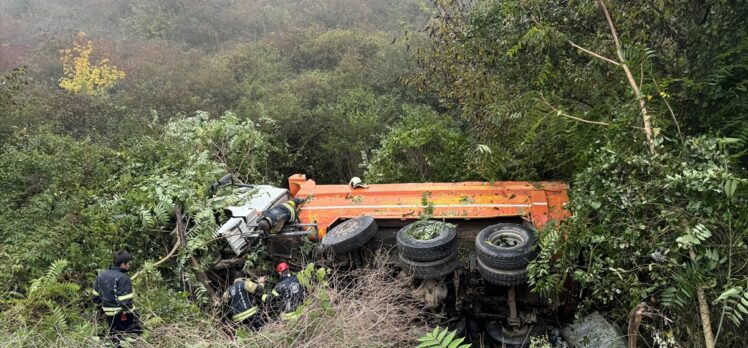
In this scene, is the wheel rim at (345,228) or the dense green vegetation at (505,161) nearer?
the dense green vegetation at (505,161)

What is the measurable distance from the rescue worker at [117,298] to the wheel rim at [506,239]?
342 cm

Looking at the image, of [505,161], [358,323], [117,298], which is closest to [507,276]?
[358,323]

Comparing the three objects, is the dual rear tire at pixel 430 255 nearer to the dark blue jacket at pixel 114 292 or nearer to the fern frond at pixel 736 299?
the fern frond at pixel 736 299

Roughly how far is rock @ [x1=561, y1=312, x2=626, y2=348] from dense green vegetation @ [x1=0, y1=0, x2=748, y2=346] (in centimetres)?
15

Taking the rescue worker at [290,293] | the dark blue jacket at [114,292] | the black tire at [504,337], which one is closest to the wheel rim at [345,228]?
the rescue worker at [290,293]

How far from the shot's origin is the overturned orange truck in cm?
467

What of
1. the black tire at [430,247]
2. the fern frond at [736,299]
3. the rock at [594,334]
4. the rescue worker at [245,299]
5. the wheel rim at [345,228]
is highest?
the fern frond at [736,299]

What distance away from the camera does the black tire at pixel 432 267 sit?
15.3 ft

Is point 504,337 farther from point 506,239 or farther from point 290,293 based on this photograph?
point 290,293

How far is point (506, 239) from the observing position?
15.8 feet

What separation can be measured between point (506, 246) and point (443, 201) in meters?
1.07

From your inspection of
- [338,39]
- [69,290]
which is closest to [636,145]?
[69,290]

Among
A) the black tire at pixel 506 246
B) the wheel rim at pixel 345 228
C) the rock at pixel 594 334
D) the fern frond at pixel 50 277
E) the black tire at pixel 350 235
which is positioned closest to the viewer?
the rock at pixel 594 334

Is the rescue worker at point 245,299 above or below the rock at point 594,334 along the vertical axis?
above
